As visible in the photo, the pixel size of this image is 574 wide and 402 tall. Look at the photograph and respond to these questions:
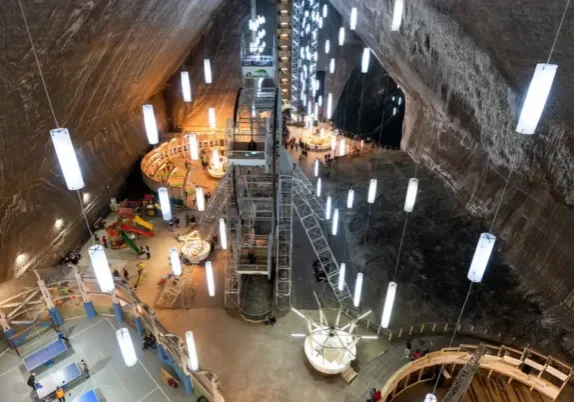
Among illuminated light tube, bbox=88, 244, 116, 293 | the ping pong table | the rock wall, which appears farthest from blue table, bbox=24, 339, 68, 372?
illuminated light tube, bbox=88, 244, 116, 293

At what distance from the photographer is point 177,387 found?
11164mm

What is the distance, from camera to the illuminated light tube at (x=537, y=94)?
533cm

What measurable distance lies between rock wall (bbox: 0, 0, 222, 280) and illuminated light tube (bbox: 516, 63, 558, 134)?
26.4 feet

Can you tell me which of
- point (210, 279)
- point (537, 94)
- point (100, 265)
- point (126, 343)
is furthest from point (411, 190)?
point (126, 343)

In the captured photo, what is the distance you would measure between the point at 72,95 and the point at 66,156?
6.69m

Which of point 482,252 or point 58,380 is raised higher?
point 482,252

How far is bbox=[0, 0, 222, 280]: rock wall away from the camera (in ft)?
27.7

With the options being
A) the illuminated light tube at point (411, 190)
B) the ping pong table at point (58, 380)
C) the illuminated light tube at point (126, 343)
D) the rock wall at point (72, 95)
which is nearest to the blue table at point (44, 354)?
the ping pong table at point (58, 380)

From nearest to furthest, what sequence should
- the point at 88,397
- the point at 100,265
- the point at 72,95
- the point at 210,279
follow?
1. the point at 100,265
2. the point at 88,397
3. the point at 72,95
4. the point at 210,279

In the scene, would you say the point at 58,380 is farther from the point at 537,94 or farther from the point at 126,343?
the point at 537,94

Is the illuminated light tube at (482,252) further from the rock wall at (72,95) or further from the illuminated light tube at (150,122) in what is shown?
the rock wall at (72,95)

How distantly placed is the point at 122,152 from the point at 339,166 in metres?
11.3

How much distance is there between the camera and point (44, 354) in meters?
11.6

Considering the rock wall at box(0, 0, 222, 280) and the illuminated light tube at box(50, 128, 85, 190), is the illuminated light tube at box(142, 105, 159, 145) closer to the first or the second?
the rock wall at box(0, 0, 222, 280)
